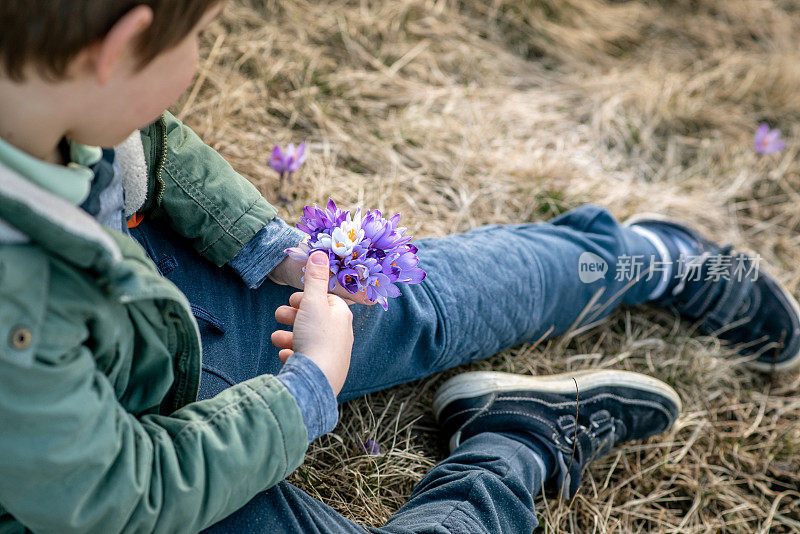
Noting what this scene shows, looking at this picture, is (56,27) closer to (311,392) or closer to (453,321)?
(311,392)

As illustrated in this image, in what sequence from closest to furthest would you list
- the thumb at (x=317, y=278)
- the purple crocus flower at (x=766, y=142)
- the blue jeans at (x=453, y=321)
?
the thumb at (x=317, y=278) → the blue jeans at (x=453, y=321) → the purple crocus flower at (x=766, y=142)

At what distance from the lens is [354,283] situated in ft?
4.34

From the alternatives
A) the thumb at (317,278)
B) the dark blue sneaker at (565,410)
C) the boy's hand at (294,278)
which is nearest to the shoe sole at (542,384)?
the dark blue sneaker at (565,410)

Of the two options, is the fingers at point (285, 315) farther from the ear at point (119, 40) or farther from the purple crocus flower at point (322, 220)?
the ear at point (119, 40)

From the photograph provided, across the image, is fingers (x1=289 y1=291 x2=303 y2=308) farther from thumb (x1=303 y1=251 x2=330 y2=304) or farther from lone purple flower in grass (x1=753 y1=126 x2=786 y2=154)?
lone purple flower in grass (x1=753 y1=126 x2=786 y2=154)

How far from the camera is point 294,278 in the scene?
4.93ft

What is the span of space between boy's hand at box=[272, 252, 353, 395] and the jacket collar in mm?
412

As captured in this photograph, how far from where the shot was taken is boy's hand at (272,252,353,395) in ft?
4.08

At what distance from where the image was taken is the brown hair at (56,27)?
0.83m

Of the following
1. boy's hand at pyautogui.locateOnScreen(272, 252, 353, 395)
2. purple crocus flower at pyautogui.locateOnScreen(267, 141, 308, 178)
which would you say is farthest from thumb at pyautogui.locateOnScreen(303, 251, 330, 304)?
purple crocus flower at pyautogui.locateOnScreen(267, 141, 308, 178)

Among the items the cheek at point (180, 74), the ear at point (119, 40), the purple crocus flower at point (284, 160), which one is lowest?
the purple crocus flower at point (284, 160)

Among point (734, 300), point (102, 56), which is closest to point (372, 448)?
point (102, 56)

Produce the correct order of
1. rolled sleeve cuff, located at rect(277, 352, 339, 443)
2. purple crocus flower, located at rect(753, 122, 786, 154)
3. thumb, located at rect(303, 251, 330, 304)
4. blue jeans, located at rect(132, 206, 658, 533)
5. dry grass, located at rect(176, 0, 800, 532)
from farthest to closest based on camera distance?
purple crocus flower, located at rect(753, 122, 786, 154) → dry grass, located at rect(176, 0, 800, 532) → blue jeans, located at rect(132, 206, 658, 533) → thumb, located at rect(303, 251, 330, 304) → rolled sleeve cuff, located at rect(277, 352, 339, 443)

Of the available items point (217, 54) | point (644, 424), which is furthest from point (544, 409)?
point (217, 54)
